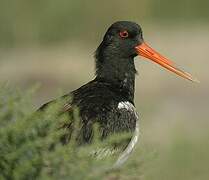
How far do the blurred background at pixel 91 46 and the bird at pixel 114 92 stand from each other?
5.57m

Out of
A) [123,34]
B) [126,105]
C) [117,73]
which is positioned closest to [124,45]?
[123,34]

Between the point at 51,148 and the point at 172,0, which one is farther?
the point at 172,0

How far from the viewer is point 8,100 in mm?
5805

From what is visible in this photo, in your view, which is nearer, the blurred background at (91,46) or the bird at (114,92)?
the bird at (114,92)

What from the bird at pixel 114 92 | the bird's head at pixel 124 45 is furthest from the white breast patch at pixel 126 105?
the bird's head at pixel 124 45

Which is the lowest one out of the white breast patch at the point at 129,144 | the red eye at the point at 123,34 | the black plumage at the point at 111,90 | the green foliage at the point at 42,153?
the white breast patch at the point at 129,144

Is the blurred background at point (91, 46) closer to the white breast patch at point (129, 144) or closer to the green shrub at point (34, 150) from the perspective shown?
the white breast patch at point (129, 144)

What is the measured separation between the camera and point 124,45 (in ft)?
30.4

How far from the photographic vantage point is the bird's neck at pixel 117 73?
9.03m

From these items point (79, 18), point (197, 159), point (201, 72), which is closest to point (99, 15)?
point (79, 18)

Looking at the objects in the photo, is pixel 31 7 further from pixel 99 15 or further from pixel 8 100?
pixel 8 100

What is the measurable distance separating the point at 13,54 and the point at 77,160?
40.0 feet

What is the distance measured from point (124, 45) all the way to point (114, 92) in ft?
2.37

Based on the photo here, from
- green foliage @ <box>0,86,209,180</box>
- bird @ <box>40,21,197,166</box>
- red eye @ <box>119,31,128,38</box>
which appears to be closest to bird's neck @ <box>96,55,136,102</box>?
bird @ <box>40,21,197,166</box>
